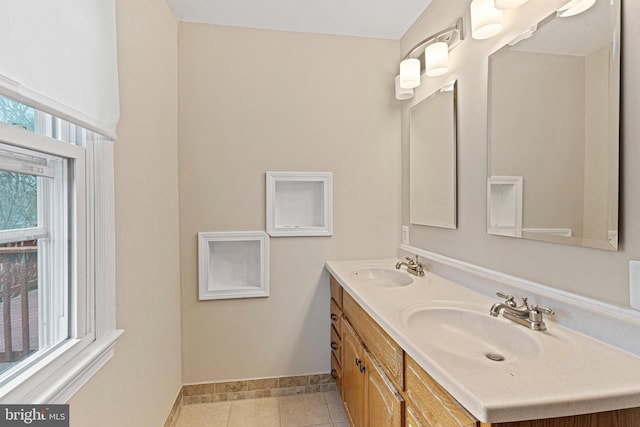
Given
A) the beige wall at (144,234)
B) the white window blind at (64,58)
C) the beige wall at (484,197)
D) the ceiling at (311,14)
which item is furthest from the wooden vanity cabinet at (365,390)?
the ceiling at (311,14)

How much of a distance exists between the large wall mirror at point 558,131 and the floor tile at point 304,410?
1525mm

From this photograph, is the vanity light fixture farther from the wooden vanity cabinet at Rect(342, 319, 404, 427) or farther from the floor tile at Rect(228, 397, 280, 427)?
the floor tile at Rect(228, 397, 280, 427)

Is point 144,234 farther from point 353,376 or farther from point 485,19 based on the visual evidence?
point 485,19

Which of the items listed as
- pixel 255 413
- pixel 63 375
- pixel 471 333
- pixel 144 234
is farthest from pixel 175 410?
pixel 471 333

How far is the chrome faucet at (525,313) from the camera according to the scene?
41.1 inches

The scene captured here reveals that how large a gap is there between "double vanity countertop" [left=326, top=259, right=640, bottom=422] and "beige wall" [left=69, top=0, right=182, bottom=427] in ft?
3.26

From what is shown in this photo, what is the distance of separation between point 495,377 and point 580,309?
0.48 metres

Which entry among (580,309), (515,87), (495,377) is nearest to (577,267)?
(580,309)

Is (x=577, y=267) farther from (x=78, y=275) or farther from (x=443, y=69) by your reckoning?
(x=78, y=275)

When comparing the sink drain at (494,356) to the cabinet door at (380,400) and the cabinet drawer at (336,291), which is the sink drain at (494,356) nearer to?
the cabinet door at (380,400)

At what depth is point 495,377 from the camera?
30.0 inches

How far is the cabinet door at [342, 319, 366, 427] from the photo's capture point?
1.51 meters

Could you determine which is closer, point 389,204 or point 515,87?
point 515,87

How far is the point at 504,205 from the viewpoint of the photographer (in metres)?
1.35
